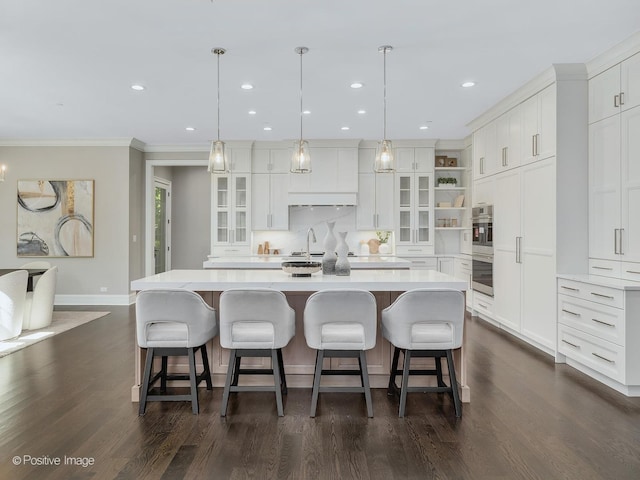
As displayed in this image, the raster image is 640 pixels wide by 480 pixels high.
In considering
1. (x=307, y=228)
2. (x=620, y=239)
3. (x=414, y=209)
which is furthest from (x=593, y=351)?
(x=307, y=228)

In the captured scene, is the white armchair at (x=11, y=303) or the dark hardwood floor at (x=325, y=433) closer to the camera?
the dark hardwood floor at (x=325, y=433)

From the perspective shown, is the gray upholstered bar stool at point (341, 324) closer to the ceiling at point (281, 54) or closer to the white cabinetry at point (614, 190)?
the ceiling at point (281, 54)

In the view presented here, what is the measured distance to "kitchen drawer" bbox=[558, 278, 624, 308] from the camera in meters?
3.18

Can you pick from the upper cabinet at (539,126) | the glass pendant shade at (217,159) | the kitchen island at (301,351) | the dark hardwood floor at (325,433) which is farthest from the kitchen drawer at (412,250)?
the glass pendant shade at (217,159)

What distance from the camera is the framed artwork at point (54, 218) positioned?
7.10 meters

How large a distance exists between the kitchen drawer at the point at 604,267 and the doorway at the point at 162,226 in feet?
23.8

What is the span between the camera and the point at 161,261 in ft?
29.2

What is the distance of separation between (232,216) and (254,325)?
15.5ft

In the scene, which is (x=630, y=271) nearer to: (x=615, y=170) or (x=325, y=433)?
(x=615, y=170)

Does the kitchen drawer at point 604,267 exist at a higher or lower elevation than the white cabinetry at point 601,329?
higher

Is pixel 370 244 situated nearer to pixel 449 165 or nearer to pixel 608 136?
pixel 449 165

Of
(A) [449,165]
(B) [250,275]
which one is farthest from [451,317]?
(A) [449,165]

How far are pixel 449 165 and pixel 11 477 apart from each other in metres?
6.97

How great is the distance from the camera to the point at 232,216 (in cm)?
730
